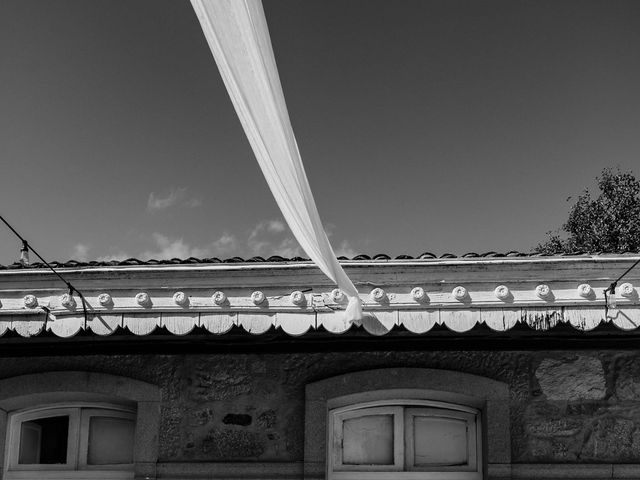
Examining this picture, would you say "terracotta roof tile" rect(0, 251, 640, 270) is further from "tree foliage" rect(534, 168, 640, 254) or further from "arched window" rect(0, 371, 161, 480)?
"tree foliage" rect(534, 168, 640, 254)

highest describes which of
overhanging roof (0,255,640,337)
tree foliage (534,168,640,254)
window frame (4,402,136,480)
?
tree foliage (534,168,640,254)

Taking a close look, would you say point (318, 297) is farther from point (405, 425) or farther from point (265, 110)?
point (405, 425)

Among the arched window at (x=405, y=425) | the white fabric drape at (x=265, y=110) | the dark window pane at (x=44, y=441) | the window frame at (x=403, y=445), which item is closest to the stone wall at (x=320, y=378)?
the arched window at (x=405, y=425)

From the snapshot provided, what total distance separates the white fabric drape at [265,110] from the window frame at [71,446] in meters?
2.56

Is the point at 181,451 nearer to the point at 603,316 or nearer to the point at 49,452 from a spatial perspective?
the point at 49,452

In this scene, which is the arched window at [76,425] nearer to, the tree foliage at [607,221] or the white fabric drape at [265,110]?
the white fabric drape at [265,110]

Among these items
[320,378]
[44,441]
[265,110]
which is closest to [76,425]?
[44,441]

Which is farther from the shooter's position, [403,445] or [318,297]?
[403,445]

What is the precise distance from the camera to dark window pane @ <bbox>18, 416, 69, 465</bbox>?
6344mm

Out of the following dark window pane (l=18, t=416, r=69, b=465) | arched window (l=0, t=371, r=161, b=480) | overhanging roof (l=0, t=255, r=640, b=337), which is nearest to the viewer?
overhanging roof (l=0, t=255, r=640, b=337)

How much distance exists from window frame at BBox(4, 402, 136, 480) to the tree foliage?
12039mm

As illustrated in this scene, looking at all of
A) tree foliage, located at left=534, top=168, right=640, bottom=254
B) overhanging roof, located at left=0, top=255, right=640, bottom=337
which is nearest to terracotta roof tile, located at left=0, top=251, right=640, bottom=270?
overhanging roof, located at left=0, top=255, right=640, bottom=337

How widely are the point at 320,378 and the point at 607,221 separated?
1223cm

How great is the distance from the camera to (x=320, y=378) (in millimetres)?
5969
